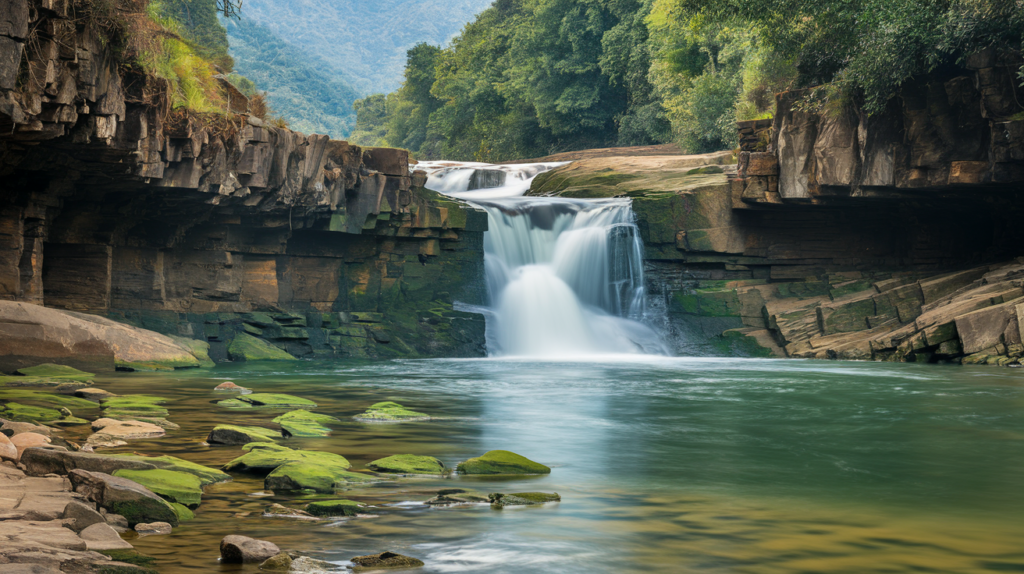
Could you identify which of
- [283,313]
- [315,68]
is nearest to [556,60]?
[283,313]

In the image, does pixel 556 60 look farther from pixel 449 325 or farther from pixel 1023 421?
pixel 1023 421

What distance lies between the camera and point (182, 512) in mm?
5137

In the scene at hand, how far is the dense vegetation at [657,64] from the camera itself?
1855 cm

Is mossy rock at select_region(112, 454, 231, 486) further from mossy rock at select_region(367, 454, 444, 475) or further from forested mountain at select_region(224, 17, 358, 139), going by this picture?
forested mountain at select_region(224, 17, 358, 139)

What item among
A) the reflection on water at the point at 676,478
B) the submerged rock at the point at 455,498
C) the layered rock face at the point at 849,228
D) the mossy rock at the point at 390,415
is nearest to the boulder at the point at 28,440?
the reflection on water at the point at 676,478

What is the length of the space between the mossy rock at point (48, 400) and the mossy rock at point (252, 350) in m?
11.6

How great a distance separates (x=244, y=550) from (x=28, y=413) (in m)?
5.78

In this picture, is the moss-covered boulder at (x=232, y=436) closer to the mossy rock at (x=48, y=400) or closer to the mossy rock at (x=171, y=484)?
the mossy rock at (x=171, y=484)

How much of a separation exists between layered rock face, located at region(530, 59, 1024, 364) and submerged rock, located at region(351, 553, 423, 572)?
692 inches

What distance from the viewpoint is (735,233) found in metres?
25.8

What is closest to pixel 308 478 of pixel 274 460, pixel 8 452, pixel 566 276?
pixel 274 460

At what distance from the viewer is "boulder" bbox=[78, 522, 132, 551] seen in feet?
13.7

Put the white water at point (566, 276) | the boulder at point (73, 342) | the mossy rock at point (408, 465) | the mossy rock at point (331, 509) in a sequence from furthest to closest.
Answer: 1. the white water at point (566, 276)
2. the boulder at point (73, 342)
3. the mossy rock at point (408, 465)
4. the mossy rock at point (331, 509)

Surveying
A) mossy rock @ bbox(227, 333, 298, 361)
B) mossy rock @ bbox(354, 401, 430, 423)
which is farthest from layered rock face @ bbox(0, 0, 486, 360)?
mossy rock @ bbox(354, 401, 430, 423)
